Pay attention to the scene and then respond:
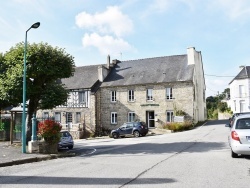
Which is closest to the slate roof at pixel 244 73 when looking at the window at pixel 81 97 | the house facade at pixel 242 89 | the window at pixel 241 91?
the house facade at pixel 242 89


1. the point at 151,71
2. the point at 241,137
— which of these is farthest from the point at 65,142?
the point at 151,71

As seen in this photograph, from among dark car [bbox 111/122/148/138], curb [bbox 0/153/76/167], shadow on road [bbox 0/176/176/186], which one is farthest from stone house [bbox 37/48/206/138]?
shadow on road [bbox 0/176/176/186]

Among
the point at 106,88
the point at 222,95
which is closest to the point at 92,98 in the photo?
the point at 106,88

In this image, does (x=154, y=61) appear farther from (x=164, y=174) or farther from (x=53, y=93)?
(x=164, y=174)

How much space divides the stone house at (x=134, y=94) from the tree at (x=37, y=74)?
16830 millimetres

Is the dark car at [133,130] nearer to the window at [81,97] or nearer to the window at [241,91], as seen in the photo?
the window at [81,97]

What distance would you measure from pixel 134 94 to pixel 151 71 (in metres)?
3.71

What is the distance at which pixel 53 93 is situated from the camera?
16984 millimetres

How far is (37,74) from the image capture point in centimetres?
1617

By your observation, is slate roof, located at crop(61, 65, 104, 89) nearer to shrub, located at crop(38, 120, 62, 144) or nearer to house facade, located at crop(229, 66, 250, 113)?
shrub, located at crop(38, 120, 62, 144)

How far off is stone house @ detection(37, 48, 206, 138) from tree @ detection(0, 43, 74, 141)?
16.8m

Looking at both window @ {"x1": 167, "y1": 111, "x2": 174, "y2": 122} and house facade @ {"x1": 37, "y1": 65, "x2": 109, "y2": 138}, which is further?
house facade @ {"x1": 37, "y1": 65, "x2": 109, "y2": 138}

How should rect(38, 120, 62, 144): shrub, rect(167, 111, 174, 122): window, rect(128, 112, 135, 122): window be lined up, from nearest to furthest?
rect(38, 120, 62, 144): shrub < rect(167, 111, 174, 122): window < rect(128, 112, 135, 122): window

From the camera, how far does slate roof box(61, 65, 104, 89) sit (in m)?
36.9
